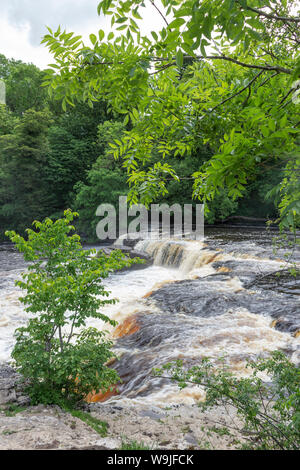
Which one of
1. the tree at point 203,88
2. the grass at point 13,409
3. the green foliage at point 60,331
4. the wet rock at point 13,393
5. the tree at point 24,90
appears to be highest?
the tree at point 24,90

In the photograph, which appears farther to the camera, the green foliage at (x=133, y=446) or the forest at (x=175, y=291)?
the green foliage at (x=133, y=446)

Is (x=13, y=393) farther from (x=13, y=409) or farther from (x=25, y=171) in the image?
(x=25, y=171)

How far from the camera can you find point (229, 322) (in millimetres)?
6926

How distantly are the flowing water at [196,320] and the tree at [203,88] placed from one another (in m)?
1.07

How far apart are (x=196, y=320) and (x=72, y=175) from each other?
23.4m

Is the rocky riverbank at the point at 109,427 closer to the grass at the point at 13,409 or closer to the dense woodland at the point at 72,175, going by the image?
the grass at the point at 13,409

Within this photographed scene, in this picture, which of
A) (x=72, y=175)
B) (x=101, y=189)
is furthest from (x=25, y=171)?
(x=101, y=189)

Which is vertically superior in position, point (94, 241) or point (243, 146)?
point (243, 146)

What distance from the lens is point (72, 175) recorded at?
28.3 meters

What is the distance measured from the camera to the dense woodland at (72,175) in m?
23.9

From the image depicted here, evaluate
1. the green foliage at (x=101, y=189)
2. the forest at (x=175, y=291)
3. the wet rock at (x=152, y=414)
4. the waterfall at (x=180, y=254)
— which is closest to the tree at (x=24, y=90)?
the green foliage at (x=101, y=189)
